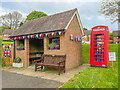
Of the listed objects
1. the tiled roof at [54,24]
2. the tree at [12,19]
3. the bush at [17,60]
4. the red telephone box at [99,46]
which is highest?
the tree at [12,19]

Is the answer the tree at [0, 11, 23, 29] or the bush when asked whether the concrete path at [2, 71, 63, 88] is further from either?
the tree at [0, 11, 23, 29]

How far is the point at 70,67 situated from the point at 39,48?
196 inches

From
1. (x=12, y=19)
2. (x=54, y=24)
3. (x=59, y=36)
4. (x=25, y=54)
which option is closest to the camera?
(x=59, y=36)

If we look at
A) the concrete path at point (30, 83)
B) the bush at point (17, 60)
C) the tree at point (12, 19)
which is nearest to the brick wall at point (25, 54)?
the bush at point (17, 60)

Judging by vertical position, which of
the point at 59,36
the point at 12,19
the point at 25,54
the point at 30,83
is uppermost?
the point at 12,19

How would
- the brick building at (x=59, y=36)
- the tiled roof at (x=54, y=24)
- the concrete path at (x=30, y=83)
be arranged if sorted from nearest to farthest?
1. the concrete path at (x=30, y=83)
2. the brick building at (x=59, y=36)
3. the tiled roof at (x=54, y=24)

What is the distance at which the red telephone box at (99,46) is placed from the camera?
665cm

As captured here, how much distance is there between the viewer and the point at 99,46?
7109mm

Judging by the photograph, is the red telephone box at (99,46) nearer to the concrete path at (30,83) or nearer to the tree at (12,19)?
the concrete path at (30,83)

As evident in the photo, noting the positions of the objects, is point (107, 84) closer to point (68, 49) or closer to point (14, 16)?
point (68, 49)

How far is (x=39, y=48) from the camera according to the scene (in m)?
10.3

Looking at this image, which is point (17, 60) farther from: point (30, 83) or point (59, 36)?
point (59, 36)

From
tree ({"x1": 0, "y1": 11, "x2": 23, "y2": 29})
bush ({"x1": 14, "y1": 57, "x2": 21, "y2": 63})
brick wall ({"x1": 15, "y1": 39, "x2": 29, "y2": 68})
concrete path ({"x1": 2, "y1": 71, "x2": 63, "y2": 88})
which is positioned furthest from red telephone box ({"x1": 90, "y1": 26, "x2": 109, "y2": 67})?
tree ({"x1": 0, "y1": 11, "x2": 23, "y2": 29})

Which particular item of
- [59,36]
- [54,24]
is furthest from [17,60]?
[54,24]
